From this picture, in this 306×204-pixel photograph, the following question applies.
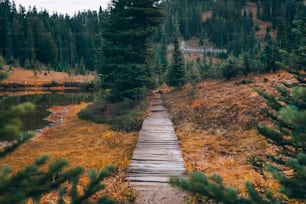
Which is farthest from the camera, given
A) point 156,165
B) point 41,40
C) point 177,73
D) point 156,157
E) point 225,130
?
point 41,40

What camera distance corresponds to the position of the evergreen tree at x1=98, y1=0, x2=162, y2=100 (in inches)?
854

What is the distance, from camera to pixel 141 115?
1967cm

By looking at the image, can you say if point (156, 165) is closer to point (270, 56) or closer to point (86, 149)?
point (86, 149)

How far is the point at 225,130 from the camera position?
49.7ft

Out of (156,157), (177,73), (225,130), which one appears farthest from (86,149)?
(177,73)

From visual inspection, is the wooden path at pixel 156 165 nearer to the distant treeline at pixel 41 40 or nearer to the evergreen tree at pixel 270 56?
the evergreen tree at pixel 270 56

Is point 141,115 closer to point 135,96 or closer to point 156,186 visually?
point 135,96

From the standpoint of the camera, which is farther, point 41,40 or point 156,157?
point 41,40

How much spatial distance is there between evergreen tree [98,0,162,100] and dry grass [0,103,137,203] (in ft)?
13.9

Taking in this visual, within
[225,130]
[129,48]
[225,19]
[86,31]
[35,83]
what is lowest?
[35,83]

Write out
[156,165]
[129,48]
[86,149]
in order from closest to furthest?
[156,165]
[86,149]
[129,48]

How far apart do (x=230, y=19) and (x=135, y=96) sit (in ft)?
401

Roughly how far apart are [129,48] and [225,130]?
32.8 feet

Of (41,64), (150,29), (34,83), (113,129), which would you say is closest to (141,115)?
(113,129)
